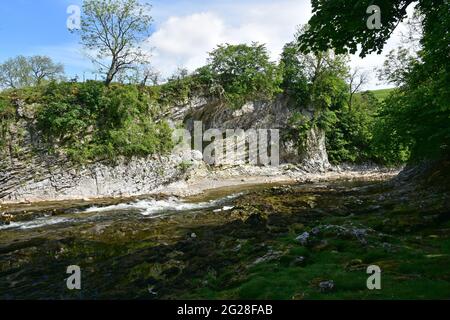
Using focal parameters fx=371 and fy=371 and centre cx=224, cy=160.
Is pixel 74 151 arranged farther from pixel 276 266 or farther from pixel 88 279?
pixel 276 266

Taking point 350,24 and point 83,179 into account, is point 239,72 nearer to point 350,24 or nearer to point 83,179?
point 83,179

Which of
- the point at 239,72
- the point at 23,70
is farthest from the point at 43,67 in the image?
the point at 239,72

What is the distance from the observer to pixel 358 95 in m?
75.3

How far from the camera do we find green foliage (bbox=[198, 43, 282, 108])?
1720 inches

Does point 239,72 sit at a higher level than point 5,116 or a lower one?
higher

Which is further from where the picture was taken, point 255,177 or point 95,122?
point 255,177

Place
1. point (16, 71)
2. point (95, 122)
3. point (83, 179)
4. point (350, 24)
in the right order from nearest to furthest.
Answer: point (350, 24) < point (83, 179) < point (95, 122) < point (16, 71)

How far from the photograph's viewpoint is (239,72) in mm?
45062

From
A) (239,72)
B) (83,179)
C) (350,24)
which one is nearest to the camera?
(350,24)

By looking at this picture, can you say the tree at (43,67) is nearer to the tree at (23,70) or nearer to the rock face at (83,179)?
the tree at (23,70)

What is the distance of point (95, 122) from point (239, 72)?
763 inches

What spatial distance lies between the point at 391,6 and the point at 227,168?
109 feet

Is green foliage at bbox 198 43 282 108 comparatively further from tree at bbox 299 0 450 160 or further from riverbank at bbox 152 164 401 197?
tree at bbox 299 0 450 160

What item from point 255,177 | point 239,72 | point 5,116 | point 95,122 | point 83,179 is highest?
point 239,72
